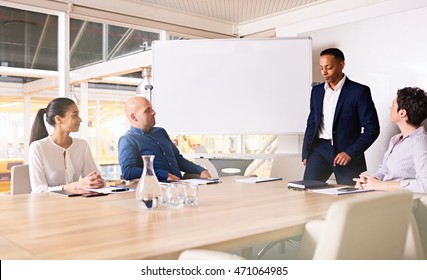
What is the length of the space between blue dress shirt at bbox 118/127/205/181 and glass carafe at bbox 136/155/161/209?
98 cm

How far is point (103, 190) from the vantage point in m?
2.13

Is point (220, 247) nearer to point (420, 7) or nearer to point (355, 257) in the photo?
point (355, 257)

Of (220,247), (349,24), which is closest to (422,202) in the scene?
(220,247)

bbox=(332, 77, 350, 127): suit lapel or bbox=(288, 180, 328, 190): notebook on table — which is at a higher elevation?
bbox=(332, 77, 350, 127): suit lapel

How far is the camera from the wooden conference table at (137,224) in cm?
110

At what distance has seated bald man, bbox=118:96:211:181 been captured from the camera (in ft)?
9.05

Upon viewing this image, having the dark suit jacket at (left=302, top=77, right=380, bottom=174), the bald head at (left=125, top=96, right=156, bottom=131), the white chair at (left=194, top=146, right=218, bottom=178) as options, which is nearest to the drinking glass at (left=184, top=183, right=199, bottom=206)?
the bald head at (left=125, top=96, right=156, bottom=131)

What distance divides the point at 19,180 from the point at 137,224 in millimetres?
1592

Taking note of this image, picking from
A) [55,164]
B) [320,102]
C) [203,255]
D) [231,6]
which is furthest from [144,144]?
[231,6]

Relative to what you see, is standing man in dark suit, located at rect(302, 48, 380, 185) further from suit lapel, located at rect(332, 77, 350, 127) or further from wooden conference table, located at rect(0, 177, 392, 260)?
wooden conference table, located at rect(0, 177, 392, 260)

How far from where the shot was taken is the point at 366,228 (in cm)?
109

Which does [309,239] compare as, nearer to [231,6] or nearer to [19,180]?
[19,180]
